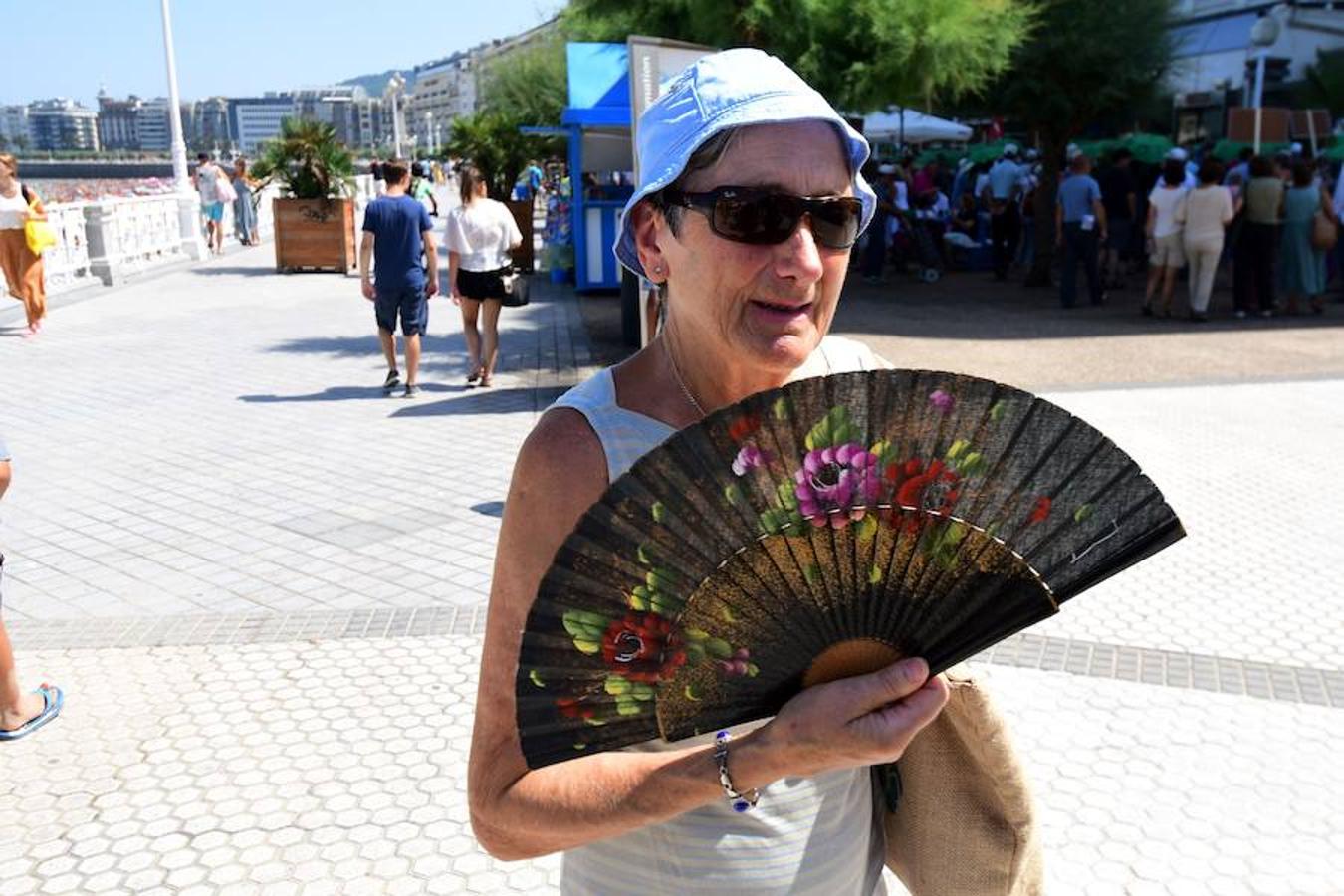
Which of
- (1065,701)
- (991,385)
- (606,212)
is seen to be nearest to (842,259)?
(991,385)

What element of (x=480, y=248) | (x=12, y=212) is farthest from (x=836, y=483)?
(x=12, y=212)

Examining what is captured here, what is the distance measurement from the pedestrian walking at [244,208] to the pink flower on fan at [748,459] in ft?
86.7

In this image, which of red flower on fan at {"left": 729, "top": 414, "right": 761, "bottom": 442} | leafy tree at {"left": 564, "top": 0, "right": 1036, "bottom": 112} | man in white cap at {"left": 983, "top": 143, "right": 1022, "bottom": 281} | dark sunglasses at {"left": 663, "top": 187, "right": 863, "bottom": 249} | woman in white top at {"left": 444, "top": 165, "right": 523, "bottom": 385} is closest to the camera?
red flower on fan at {"left": 729, "top": 414, "right": 761, "bottom": 442}

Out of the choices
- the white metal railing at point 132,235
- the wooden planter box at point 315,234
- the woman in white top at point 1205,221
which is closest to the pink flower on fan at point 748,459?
the woman in white top at point 1205,221

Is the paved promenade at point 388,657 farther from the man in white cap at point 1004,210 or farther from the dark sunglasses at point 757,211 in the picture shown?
the man in white cap at point 1004,210

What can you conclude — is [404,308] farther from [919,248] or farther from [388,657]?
[919,248]

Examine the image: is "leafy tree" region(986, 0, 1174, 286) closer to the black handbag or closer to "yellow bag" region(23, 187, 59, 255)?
the black handbag


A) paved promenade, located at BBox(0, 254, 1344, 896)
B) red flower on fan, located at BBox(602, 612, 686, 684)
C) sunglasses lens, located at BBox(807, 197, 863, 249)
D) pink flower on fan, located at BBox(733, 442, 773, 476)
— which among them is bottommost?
paved promenade, located at BBox(0, 254, 1344, 896)

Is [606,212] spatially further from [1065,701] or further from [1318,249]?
[1065,701]

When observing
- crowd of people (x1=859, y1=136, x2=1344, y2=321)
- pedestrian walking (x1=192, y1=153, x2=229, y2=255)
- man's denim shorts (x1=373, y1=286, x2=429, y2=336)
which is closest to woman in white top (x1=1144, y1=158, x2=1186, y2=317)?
crowd of people (x1=859, y1=136, x2=1344, y2=321)

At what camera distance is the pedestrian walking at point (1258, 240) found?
14.3 meters

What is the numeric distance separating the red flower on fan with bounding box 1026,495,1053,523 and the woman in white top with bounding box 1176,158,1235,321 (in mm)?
14191

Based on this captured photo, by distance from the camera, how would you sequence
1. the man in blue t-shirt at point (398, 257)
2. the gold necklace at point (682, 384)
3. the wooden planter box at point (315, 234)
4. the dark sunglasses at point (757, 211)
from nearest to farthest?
1. the dark sunglasses at point (757, 211)
2. the gold necklace at point (682, 384)
3. the man in blue t-shirt at point (398, 257)
4. the wooden planter box at point (315, 234)

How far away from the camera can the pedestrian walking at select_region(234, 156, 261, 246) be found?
84.6ft
